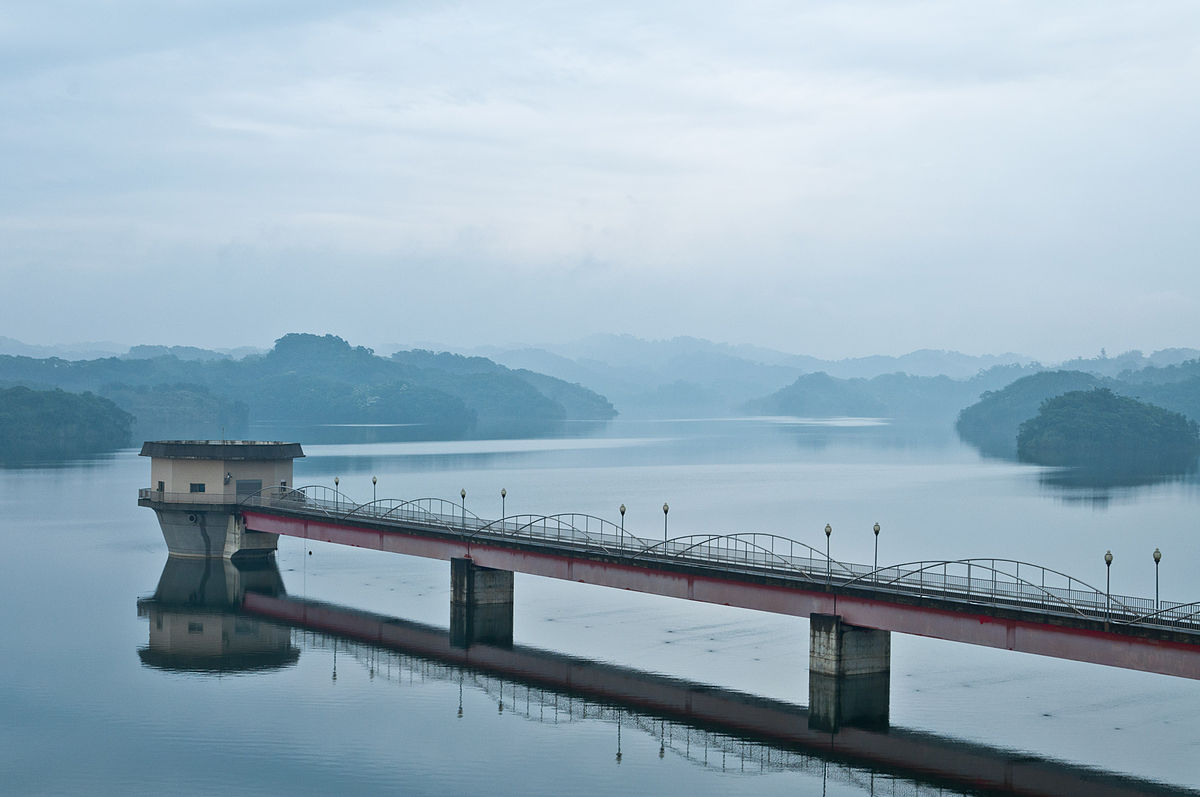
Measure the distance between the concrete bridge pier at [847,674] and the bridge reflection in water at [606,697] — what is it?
0.92m

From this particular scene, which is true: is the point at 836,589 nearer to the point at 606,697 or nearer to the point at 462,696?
the point at 606,697

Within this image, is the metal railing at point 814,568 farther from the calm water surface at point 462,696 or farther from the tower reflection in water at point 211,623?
the tower reflection in water at point 211,623

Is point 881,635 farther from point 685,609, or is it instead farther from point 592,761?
point 685,609

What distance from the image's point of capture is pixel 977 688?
63.4 metres

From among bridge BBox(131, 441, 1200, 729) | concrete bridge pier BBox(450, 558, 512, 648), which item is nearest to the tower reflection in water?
bridge BBox(131, 441, 1200, 729)

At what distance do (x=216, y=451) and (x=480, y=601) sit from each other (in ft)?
104

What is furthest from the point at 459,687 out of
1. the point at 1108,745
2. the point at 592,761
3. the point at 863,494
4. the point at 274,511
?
the point at 863,494

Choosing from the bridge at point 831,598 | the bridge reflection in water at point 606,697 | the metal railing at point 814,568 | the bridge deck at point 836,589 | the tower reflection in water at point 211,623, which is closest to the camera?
the bridge deck at point 836,589

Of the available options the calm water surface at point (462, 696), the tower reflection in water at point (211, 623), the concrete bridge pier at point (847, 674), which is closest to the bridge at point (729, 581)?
the concrete bridge pier at point (847, 674)

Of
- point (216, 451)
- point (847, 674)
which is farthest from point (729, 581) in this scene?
point (216, 451)

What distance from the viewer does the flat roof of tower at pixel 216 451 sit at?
97.5 meters

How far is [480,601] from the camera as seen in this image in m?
76.5

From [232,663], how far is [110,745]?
15791mm

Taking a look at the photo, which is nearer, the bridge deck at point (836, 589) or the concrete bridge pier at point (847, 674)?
the bridge deck at point (836, 589)
